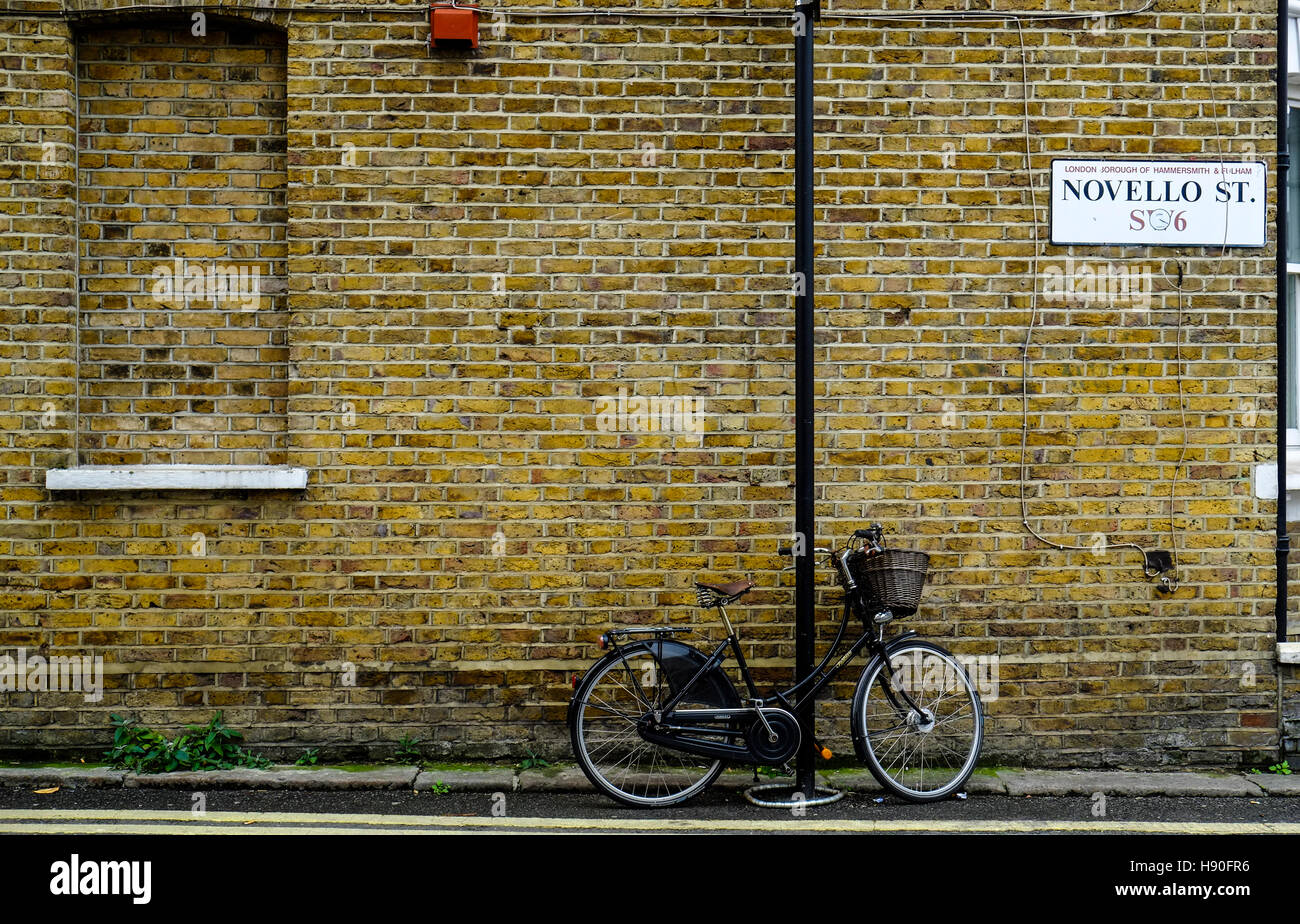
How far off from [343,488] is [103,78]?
261cm

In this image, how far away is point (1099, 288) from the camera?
21.6 feet

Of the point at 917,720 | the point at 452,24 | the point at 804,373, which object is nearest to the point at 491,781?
the point at 917,720

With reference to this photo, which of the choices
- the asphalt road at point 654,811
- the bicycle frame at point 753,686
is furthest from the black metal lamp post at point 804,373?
the asphalt road at point 654,811

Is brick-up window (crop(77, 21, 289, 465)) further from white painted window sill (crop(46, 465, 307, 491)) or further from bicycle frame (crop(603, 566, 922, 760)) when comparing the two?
bicycle frame (crop(603, 566, 922, 760))

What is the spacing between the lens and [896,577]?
589 centimetres

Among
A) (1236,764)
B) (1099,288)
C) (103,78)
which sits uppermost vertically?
(103,78)

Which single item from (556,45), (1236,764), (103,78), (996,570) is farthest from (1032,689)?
(103,78)

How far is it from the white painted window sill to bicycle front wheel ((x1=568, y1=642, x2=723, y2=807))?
76.3 inches

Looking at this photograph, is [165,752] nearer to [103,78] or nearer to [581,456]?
[581,456]

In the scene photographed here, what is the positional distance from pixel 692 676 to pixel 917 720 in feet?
3.81

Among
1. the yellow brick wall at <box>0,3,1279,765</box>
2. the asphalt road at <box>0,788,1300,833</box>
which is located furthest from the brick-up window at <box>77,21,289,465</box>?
the asphalt road at <box>0,788,1300,833</box>

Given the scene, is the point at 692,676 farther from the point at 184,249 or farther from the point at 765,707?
the point at 184,249

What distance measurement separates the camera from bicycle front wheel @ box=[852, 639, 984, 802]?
592cm
